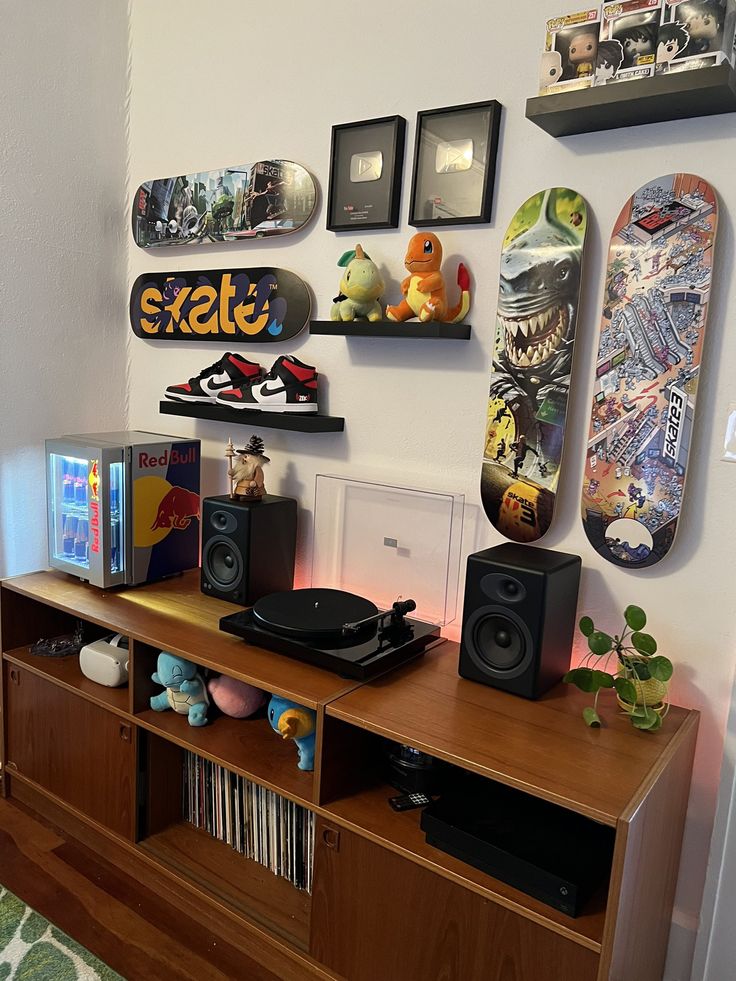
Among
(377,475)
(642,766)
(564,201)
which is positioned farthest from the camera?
(377,475)

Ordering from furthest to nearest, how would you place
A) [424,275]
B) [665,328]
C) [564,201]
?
[424,275] → [564,201] → [665,328]

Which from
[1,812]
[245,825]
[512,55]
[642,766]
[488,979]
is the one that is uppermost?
[512,55]

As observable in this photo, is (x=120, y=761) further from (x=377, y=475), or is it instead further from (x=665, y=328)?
(x=665, y=328)

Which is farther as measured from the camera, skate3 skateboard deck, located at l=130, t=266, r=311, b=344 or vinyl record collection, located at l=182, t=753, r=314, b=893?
skate3 skateboard deck, located at l=130, t=266, r=311, b=344

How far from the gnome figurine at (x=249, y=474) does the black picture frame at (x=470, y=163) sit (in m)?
0.71

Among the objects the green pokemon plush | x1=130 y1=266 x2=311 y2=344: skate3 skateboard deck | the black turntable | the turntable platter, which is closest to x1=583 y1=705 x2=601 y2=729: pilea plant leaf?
the black turntable

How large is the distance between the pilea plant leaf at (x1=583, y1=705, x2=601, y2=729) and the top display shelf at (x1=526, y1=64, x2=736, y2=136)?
1.13 m

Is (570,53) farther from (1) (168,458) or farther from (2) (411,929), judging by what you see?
(2) (411,929)

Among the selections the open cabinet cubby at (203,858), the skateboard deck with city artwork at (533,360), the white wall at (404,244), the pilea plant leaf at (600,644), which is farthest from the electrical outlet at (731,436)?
the open cabinet cubby at (203,858)


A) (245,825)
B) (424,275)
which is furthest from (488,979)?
(424,275)

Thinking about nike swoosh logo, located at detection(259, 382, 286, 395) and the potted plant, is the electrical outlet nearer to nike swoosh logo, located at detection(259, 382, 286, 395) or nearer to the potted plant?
the potted plant

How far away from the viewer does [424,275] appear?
1770 mm

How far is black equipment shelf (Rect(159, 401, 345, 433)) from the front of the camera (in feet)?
6.44

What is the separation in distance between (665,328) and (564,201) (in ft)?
1.17
